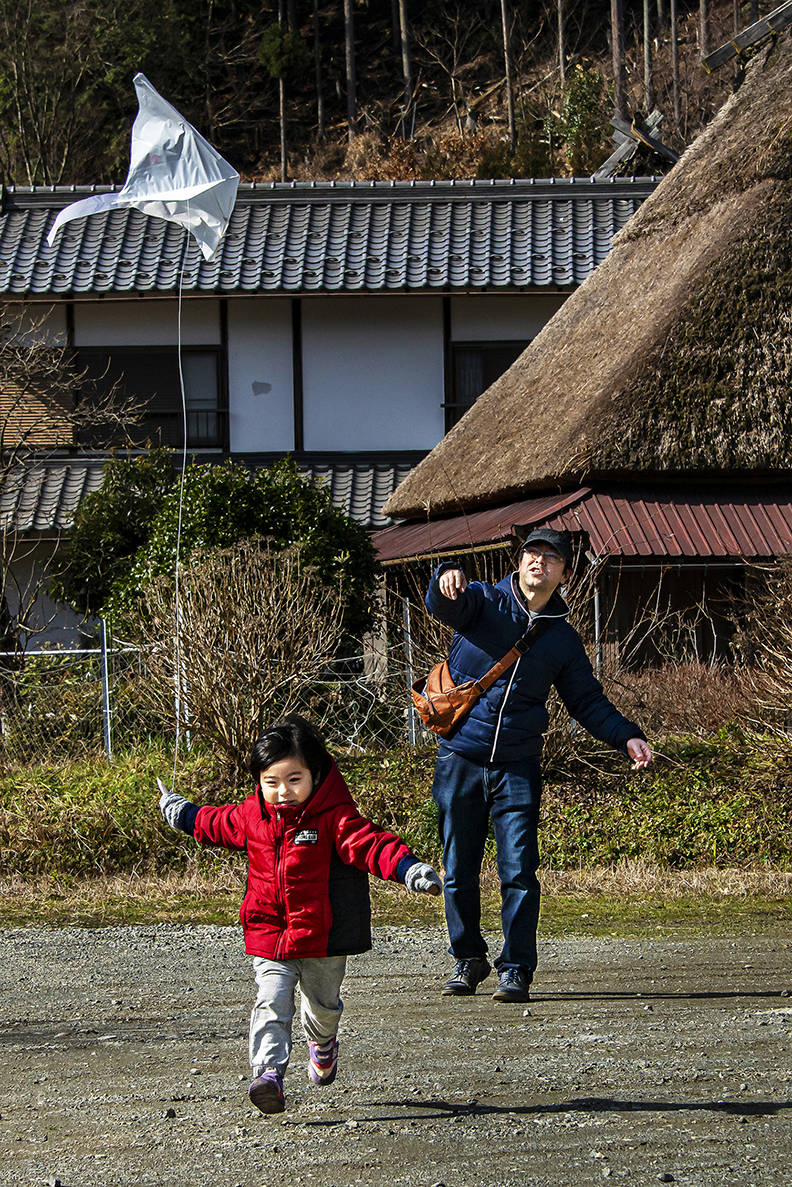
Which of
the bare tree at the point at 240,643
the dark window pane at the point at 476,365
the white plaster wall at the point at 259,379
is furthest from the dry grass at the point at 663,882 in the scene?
the white plaster wall at the point at 259,379

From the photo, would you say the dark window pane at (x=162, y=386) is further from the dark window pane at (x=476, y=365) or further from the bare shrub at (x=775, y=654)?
the bare shrub at (x=775, y=654)

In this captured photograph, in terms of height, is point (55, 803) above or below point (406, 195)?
below

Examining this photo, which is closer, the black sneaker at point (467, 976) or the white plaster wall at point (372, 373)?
the black sneaker at point (467, 976)

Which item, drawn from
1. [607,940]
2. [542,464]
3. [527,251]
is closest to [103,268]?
[527,251]

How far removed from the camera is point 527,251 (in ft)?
56.5

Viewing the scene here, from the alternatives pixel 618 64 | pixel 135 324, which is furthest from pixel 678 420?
pixel 618 64

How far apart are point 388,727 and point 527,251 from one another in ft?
30.7

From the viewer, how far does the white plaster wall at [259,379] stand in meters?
17.1

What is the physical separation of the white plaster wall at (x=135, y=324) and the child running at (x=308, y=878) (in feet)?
45.5

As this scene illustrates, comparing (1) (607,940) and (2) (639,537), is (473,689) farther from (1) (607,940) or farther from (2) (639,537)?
(2) (639,537)

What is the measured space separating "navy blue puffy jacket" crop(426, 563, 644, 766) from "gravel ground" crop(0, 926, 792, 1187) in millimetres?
1035

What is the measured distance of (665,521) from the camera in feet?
39.0

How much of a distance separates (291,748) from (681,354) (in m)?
9.40

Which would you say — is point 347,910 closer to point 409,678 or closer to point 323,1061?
point 323,1061
